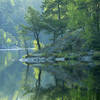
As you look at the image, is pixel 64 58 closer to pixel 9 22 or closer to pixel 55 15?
pixel 55 15

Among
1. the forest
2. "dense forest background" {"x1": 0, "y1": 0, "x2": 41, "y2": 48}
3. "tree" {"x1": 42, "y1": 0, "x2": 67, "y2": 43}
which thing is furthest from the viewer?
"dense forest background" {"x1": 0, "y1": 0, "x2": 41, "y2": 48}

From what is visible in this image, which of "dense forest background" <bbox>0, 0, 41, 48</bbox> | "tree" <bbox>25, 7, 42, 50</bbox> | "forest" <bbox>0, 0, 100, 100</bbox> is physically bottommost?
"forest" <bbox>0, 0, 100, 100</bbox>

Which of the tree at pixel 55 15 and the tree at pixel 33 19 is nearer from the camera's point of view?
the tree at pixel 33 19

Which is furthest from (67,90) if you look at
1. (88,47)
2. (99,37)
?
(88,47)

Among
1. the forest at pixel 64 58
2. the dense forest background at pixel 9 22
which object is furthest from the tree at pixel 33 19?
the dense forest background at pixel 9 22

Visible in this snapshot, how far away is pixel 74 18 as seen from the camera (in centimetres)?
3881

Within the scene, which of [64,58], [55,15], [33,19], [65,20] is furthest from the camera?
[55,15]

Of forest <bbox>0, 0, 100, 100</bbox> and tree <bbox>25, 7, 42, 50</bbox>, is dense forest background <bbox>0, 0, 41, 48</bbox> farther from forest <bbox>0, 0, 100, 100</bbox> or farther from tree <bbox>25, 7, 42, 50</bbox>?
tree <bbox>25, 7, 42, 50</bbox>

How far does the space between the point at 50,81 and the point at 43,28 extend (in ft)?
90.0

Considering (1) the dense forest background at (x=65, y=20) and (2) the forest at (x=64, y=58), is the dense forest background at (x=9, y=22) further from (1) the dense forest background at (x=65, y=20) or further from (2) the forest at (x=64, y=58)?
(2) the forest at (x=64, y=58)

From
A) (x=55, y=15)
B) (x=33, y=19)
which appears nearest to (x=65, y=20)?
(x=55, y=15)

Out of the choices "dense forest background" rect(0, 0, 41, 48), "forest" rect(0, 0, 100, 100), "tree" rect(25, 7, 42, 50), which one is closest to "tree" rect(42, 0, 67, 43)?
"forest" rect(0, 0, 100, 100)

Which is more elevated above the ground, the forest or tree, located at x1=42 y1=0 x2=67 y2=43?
tree, located at x1=42 y1=0 x2=67 y2=43

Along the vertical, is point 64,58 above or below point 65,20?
below
